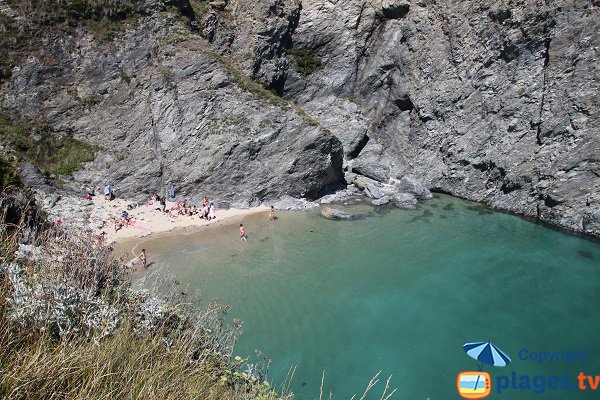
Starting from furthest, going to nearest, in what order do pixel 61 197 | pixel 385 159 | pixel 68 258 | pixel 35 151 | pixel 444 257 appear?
pixel 385 159 < pixel 35 151 < pixel 61 197 < pixel 444 257 < pixel 68 258

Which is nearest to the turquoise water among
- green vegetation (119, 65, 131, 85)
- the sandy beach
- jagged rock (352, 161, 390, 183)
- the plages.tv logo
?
the plages.tv logo

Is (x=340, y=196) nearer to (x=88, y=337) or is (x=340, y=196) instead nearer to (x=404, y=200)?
(x=404, y=200)

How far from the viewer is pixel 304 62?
1722 inches

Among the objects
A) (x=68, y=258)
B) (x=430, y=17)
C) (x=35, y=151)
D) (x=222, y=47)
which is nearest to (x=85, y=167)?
(x=35, y=151)

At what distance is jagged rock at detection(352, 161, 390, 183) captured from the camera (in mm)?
38156

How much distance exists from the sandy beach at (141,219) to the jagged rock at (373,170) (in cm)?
1132

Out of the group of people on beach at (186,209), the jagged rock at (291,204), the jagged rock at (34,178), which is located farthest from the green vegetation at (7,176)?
the jagged rock at (291,204)

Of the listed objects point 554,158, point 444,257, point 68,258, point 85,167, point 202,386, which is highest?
point 68,258

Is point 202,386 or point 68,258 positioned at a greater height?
point 68,258

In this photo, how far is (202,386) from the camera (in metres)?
5.77

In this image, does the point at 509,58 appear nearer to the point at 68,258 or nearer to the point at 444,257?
the point at 444,257

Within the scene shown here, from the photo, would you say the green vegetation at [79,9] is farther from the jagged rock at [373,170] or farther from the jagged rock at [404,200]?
the jagged rock at [404,200]

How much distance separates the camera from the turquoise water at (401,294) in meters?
15.0

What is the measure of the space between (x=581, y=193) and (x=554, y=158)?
325cm
